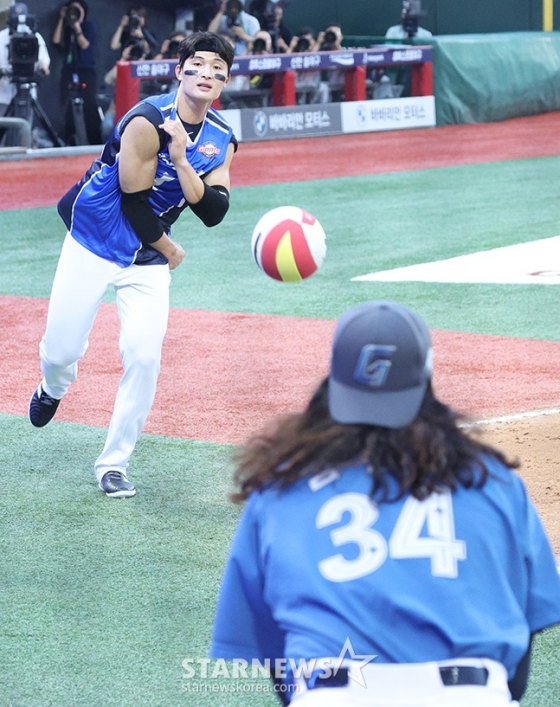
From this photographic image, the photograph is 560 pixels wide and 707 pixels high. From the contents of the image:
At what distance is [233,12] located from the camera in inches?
838

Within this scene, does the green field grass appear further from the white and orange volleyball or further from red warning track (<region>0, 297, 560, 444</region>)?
the white and orange volleyball

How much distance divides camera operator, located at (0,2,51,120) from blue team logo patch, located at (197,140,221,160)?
12.8 m

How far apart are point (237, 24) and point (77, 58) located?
127 inches

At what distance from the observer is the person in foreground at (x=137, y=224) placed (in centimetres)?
506

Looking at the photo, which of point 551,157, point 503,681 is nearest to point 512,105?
point 551,157

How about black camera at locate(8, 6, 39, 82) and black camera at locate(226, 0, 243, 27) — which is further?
black camera at locate(226, 0, 243, 27)

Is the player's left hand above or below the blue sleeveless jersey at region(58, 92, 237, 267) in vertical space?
above

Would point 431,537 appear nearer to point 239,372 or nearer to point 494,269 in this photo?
point 239,372

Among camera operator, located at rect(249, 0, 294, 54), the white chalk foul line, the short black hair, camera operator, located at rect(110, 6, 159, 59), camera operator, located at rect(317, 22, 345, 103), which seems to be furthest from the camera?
camera operator, located at rect(317, 22, 345, 103)

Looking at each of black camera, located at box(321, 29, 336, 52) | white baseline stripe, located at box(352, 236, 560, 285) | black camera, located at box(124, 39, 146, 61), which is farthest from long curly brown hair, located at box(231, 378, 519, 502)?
black camera, located at box(321, 29, 336, 52)

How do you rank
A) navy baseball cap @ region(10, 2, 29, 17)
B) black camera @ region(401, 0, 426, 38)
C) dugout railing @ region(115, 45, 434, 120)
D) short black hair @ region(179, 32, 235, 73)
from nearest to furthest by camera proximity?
short black hair @ region(179, 32, 235, 73) < navy baseball cap @ region(10, 2, 29, 17) < dugout railing @ region(115, 45, 434, 120) < black camera @ region(401, 0, 426, 38)

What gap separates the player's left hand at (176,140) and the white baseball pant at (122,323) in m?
0.52

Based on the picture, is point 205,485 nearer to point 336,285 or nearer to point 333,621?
point 333,621

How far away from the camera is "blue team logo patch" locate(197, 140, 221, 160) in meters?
5.34
